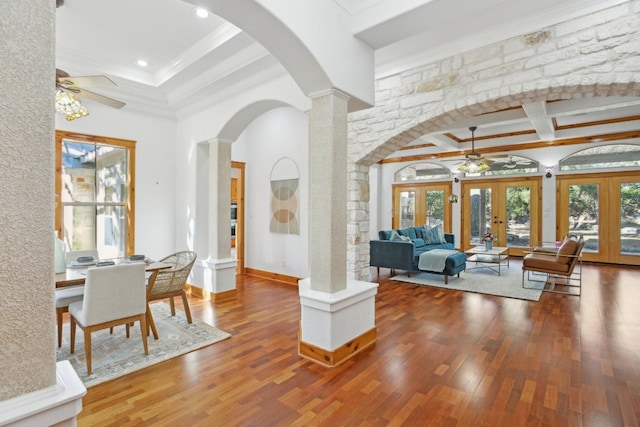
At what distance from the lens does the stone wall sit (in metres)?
2.80

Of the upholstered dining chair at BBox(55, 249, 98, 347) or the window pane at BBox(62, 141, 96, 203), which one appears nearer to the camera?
the upholstered dining chair at BBox(55, 249, 98, 347)

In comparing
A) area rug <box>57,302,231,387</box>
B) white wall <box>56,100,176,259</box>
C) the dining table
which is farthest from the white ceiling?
area rug <box>57,302,231,387</box>

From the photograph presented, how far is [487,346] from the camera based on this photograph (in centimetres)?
321

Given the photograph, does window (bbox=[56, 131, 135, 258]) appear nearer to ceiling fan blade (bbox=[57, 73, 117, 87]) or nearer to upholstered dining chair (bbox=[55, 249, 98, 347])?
upholstered dining chair (bbox=[55, 249, 98, 347])

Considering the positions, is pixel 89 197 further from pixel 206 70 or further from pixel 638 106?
pixel 638 106

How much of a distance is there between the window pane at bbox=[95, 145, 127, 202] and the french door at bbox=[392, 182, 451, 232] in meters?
8.42

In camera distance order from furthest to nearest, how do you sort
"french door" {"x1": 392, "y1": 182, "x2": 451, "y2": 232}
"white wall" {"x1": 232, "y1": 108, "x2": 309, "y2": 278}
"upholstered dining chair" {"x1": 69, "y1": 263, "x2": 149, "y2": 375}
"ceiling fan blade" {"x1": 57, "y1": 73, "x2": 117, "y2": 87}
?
"french door" {"x1": 392, "y1": 182, "x2": 451, "y2": 232}, "white wall" {"x1": 232, "y1": 108, "x2": 309, "y2": 278}, "ceiling fan blade" {"x1": 57, "y1": 73, "x2": 117, "y2": 87}, "upholstered dining chair" {"x1": 69, "y1": 263, "x2": 149, "y2": 375}

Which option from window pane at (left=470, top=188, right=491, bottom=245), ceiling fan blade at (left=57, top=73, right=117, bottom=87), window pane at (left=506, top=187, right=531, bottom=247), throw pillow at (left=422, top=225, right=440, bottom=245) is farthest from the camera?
window pane at (left=470, top=188, right=491, bottom=245)

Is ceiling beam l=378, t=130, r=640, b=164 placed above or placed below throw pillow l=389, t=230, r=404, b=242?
above

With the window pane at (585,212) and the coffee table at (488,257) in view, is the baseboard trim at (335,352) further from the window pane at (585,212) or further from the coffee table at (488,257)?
the window pane at (585,212)

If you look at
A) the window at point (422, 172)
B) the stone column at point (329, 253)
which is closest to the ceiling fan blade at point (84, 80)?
the stone column at point (329, 253)

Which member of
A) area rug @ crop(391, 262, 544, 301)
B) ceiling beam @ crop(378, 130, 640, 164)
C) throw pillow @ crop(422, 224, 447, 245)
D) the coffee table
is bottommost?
area rug @ crop(391, 262, 544, 301)

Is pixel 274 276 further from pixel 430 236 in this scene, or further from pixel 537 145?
pixel 537 145

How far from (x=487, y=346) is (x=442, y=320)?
766mm
